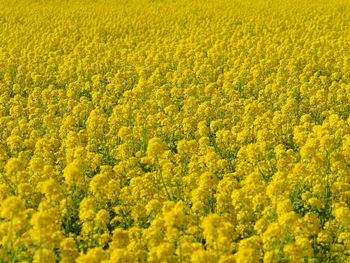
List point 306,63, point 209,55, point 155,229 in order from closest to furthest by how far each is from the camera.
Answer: point 155,229, point 306,63, point 209,55

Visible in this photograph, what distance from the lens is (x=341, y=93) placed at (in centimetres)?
1002

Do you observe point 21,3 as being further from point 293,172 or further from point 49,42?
point 293,172

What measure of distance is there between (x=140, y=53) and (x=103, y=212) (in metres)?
10.8

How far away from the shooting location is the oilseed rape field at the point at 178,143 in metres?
4.48

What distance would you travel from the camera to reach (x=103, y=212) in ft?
16.1

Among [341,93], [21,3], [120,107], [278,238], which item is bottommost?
[278,238]

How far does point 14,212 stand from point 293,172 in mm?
3337

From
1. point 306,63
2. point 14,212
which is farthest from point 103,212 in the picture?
point 306,63

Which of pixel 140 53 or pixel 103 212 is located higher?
pixel 140 53

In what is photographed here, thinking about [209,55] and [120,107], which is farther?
[209,55]

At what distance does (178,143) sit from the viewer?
6.89 m

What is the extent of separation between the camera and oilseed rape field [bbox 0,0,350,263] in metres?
4.48

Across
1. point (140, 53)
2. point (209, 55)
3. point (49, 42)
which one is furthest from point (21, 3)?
point (209, 55)

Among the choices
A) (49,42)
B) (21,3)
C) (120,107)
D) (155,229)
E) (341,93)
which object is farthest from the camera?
(21,3)
